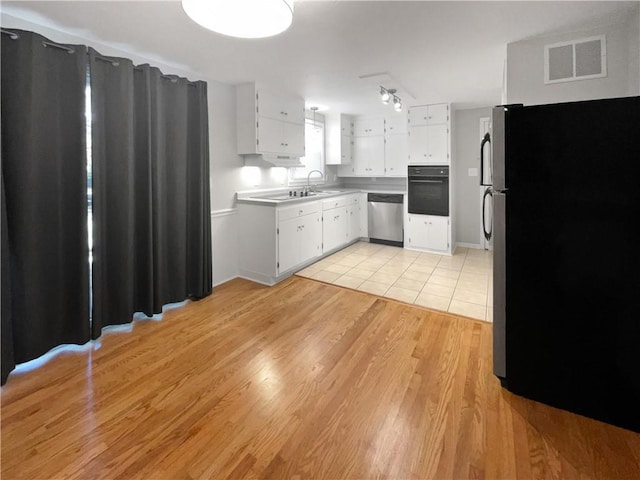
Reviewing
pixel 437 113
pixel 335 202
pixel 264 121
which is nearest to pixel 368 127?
pixel 437 113

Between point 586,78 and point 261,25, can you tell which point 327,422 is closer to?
point 261,25

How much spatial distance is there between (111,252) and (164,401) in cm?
143

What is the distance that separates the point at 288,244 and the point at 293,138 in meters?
1.52

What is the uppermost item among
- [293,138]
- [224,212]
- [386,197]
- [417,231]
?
[293,138]

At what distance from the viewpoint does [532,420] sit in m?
1.79

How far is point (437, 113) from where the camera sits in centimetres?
509

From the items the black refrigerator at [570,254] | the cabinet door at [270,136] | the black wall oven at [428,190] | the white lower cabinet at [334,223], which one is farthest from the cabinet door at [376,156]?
the black refrigerator at [570,254]

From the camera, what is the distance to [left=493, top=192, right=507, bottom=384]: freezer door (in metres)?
1.95

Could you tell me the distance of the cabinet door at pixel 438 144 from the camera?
5105 mm

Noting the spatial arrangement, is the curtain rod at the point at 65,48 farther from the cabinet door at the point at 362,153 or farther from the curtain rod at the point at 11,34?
the cabinet door at the point at 362,153

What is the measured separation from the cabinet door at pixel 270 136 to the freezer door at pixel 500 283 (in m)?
2.84

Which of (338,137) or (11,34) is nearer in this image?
(11,34)

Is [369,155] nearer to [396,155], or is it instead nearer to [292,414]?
[396,155]

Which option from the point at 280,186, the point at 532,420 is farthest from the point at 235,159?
the point at 532,420
